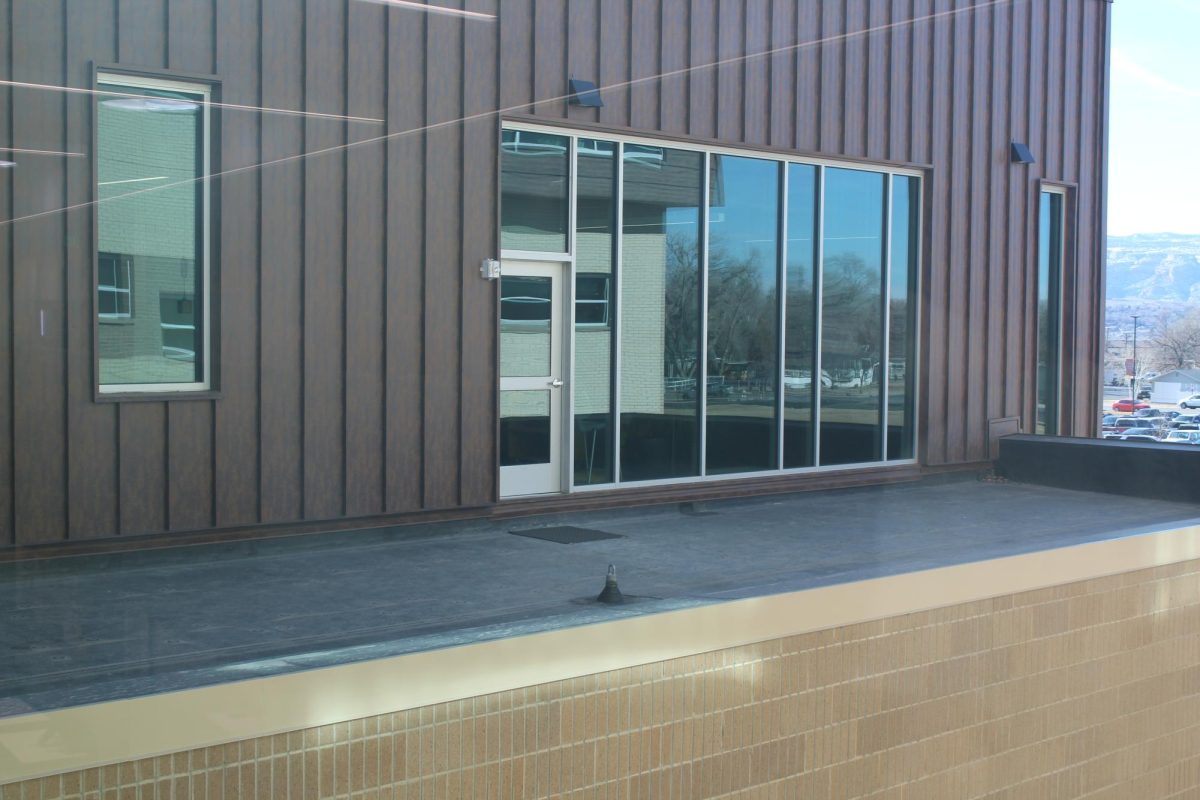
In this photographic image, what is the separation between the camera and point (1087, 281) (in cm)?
1251

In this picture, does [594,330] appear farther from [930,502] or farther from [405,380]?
[930,502]

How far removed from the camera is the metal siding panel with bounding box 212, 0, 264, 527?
264 inches

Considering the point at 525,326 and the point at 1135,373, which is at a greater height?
the point at 525,326

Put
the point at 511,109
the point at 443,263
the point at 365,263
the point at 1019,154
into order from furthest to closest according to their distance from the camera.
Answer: the point at 1019,154 < the point at 511,109 < the point at 443,263 < the point at 365,263

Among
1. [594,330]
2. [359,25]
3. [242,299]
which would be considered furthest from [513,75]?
[242,299]

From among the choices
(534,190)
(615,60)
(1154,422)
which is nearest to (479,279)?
(534,190)

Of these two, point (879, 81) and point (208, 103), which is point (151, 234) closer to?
point (208, 103)

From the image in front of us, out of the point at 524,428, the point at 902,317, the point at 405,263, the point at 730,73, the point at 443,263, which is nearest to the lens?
the point at 405,263

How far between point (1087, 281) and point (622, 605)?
32.4 ft

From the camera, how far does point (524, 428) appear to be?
838 cm

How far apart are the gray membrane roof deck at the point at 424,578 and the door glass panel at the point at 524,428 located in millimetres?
443

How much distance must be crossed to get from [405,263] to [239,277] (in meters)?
1.10

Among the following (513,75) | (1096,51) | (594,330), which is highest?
(1096,51)

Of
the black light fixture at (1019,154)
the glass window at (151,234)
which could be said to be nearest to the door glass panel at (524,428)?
the glass window at (151,234)
